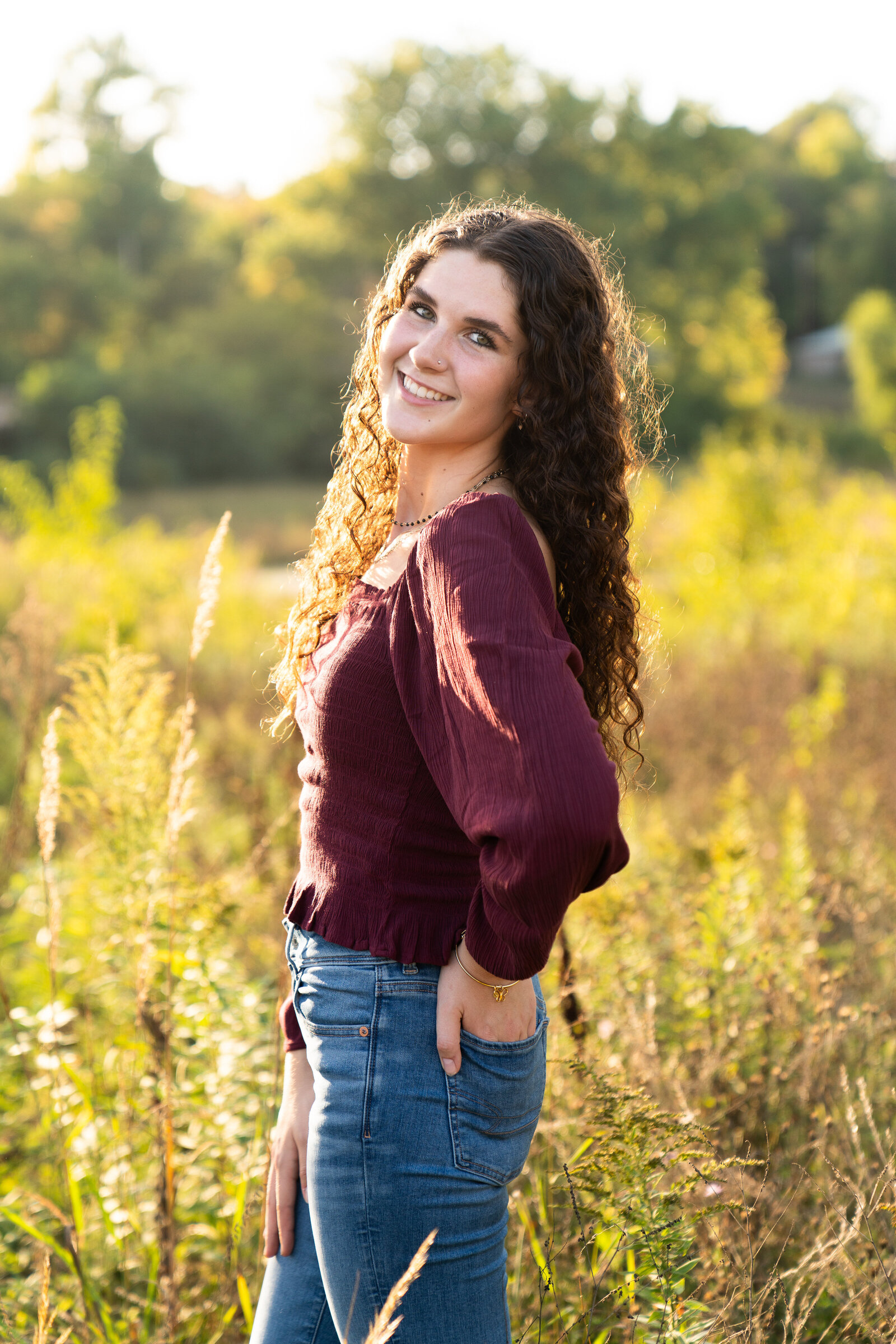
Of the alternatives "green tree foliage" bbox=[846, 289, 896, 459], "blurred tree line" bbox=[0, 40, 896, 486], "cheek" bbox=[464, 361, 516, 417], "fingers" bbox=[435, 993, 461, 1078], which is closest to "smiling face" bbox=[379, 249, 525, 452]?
"cheek" bbox=[464, 361, 516, 417]

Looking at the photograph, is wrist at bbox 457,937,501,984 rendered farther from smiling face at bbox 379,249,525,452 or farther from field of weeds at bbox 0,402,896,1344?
smiling face at bbox 379,249,525,452

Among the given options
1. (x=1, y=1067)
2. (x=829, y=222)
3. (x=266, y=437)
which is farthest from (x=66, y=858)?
(x=829, y=222)

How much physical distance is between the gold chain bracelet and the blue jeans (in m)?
0.05

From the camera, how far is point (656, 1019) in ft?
9.39

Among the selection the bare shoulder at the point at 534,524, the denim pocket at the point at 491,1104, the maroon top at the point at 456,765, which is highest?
the bare shoulder at the point at 534,524

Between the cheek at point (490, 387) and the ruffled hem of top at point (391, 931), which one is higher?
the cheek at point (490, 387)

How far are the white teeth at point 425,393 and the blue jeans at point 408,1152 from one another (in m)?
0.82

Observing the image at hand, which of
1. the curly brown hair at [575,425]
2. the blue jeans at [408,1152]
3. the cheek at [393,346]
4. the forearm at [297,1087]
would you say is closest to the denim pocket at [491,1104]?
the blue jeans at [408,1152]

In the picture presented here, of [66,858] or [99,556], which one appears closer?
[66,858]

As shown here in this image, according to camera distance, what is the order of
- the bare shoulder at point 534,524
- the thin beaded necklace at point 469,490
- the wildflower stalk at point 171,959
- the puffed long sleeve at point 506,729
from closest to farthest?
the puffed long sleeve at point 506,729, the bare shoulder at point 534,524, the thin beaded necklace at point 469,490, the wildflower stalk at point 171,959

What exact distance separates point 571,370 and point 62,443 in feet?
109

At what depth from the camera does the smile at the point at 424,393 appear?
1643 mm

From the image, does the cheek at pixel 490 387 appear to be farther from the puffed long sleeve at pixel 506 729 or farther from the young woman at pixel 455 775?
the puffed long sleeve at pixel 506 729

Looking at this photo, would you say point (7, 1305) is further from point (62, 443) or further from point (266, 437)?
point (266, 437)
